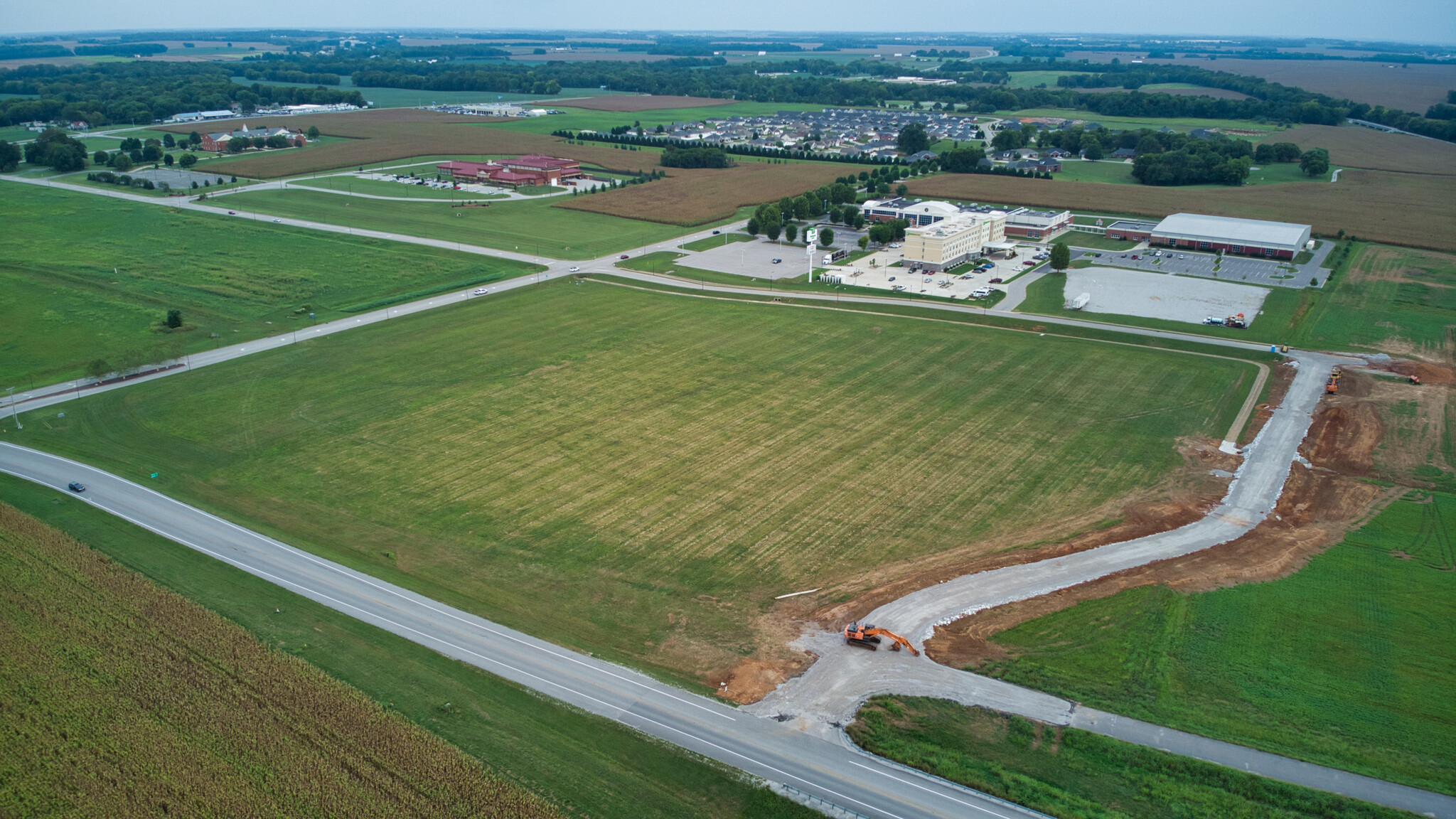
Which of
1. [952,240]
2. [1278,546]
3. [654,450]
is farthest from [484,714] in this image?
[952,240]

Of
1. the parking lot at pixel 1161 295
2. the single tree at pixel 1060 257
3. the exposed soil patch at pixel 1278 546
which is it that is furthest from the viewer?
the single tree at pixel 1060 257

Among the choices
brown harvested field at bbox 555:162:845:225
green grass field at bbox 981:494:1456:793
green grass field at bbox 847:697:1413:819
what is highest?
brown harvested field at bbox 555:162:845:225

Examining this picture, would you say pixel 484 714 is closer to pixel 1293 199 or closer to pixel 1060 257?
pixel 1060 257

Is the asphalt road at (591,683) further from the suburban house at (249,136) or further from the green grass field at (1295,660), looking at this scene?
the suburban house at (249,136)

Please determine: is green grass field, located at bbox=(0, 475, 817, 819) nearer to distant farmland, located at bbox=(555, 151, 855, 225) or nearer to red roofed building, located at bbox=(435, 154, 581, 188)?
distant farmland, located at bbox=(555, 151, 855, 225)

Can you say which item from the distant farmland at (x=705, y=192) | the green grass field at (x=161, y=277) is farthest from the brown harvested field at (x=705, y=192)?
the green grass field at (x=161, y=277)

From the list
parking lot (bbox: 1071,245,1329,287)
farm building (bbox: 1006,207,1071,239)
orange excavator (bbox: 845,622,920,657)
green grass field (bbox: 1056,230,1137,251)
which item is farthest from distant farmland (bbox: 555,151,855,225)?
orange excavator (bbox: 845,622,920,657)

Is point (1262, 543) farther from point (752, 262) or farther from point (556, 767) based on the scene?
point (752, 262)
